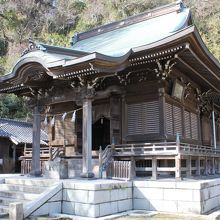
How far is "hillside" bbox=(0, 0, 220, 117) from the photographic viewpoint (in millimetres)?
38375

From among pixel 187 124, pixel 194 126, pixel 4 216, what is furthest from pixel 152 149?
pixel 194 126

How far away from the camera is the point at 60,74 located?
10.5 meters

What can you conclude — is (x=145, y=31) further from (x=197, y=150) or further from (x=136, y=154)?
(x=136, y=154)

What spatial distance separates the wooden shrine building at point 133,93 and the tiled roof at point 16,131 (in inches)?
405

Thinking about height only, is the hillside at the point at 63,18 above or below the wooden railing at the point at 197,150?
above

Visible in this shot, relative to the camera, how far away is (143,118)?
12023 mm

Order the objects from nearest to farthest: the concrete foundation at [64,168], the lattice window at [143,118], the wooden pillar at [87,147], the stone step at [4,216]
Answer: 1. the stone step at [4,216]
2. the wooden pillar at [87,147]
3. the concrete foundation at [64,168]
4. the lattice window at [143,118]

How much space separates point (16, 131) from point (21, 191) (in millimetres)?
16737

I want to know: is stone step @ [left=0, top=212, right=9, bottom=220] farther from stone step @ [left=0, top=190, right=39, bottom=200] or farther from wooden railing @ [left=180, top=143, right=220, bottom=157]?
wooden railing @ [left=180, top=143, right=220, bottom=157]

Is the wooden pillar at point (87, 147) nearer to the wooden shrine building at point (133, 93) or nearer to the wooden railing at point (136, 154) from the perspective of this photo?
the wooden shrine building at point (133, 93)

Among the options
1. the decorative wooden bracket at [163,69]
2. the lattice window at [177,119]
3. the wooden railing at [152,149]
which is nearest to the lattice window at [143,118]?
the wooden railing at [152,149]

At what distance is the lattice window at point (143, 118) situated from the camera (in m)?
11.8

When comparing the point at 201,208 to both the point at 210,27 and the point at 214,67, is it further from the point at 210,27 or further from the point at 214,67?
the point at 210,27

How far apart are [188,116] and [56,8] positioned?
41.9 meters
